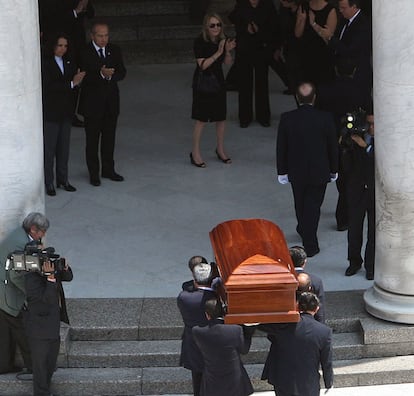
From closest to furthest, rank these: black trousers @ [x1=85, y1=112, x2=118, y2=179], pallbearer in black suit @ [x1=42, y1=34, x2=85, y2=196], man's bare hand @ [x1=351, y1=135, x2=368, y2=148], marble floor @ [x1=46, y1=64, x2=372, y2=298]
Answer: man's bare hand @ [x1=351, y1=135, x2=368, y2=148], marble floor @ [x1=46, y1=64, x2=372, y2=298], pallbearer in black suit @ [x1=42, y1=34, x2=85, y2=196], black trousers @ [x1=85, y1=112, x2=118, y2=179]

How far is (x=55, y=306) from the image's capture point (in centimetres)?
892

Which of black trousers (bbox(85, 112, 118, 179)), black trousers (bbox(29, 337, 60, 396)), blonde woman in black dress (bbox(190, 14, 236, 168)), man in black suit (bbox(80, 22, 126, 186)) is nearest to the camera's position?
black trousers (bbox(29, 337, 60, 396))

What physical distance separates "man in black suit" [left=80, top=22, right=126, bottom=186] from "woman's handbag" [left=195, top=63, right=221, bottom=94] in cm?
81

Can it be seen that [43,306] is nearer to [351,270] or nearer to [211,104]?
[351,270]

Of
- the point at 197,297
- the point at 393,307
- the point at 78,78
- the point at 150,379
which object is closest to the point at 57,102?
the point at 78,78

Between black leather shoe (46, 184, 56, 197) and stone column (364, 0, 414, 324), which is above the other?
→ stone column (364, 0, 414, 324)

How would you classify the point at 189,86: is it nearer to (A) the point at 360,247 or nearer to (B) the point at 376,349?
(A) the point at 360,247

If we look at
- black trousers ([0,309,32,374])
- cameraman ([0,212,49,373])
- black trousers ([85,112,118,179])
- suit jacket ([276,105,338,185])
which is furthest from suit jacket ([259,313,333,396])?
black trousers ([85,112,118,179])

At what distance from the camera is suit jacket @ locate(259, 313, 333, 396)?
325 inches

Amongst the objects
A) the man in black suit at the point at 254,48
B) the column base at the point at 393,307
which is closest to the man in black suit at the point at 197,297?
the column base at the point at 393,307

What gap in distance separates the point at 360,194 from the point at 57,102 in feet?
11.7

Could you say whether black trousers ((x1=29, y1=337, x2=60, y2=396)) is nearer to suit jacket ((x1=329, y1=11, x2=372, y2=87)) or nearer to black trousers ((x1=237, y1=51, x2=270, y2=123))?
suit jacket ((x1=329, y1=11, x2=372, y2=87))

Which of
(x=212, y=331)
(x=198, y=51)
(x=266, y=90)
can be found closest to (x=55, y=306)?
(x=212, y=331)

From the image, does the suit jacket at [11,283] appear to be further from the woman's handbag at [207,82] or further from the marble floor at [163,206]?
the woman's handbag at [207,82]
